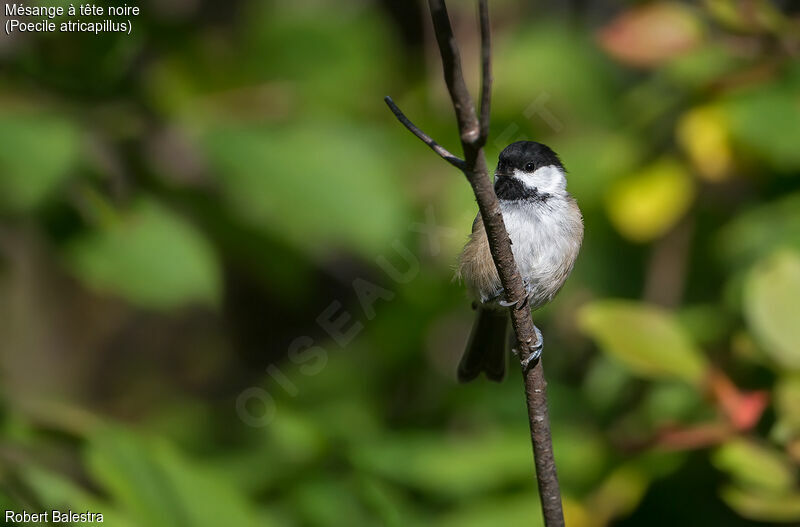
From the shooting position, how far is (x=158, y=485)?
170 cm

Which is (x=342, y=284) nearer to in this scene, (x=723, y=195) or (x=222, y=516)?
(x=723, y=195)

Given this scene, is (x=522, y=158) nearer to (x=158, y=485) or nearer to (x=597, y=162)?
(x=597, y=162)

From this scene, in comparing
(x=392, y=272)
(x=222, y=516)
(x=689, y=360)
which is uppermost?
(x=392, y=272)

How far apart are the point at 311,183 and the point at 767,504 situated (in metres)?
1.35

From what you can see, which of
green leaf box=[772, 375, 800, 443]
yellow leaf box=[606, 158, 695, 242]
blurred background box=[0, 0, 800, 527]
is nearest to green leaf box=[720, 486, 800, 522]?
blurred background box=[0, 0, 800, 527]

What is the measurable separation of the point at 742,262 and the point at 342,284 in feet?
8.40

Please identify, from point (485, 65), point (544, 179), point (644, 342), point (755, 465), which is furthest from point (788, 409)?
point (485, 65)

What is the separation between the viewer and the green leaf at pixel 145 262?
216 cm

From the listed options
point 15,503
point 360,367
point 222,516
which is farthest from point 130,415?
point 15,503

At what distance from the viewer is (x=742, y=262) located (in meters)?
2.14

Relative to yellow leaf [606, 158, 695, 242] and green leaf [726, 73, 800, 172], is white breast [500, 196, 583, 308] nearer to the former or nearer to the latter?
yellow leaf [606, 158, 695, 242]

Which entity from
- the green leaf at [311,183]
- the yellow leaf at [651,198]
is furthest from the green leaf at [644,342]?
the green leaf at [311,183]

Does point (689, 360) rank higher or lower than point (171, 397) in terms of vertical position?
lower

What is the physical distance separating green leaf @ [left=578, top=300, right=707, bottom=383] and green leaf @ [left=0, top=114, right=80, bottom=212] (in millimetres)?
1309
